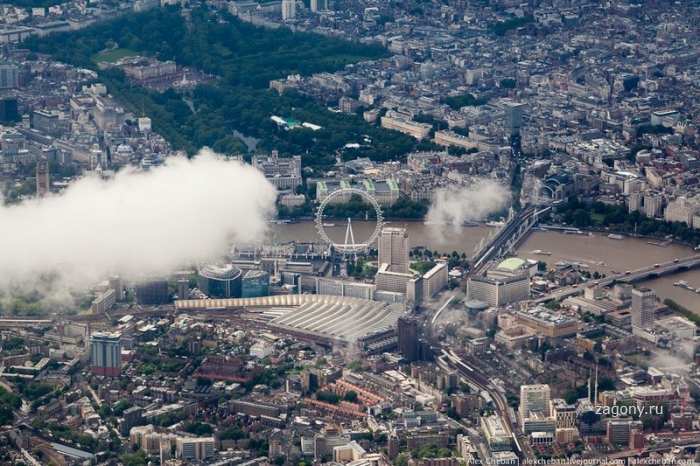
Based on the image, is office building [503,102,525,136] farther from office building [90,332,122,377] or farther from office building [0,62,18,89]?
office building [90,332,122,377]

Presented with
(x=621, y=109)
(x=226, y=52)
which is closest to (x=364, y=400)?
(x=621, y=109)

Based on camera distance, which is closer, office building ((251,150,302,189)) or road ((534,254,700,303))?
road ((534,254,700,303))

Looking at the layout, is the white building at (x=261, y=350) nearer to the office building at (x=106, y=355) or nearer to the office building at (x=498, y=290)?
the office building at (x=106, y=355)

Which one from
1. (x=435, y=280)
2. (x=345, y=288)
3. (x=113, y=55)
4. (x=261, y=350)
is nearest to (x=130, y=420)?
(x=261, y=350)

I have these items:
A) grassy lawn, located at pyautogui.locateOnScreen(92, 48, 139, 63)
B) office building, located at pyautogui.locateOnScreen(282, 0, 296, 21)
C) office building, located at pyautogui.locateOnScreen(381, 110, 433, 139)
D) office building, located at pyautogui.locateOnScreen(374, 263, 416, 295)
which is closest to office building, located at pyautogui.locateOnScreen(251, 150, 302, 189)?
office building, located at pyautogui.locateOnScreen(381, 110, 433, 139)

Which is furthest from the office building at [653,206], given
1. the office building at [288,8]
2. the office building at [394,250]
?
the office building at [288,8]

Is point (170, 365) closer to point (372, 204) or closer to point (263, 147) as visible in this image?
point (372, 204)

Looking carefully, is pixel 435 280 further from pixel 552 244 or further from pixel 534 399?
pixel 534 399
